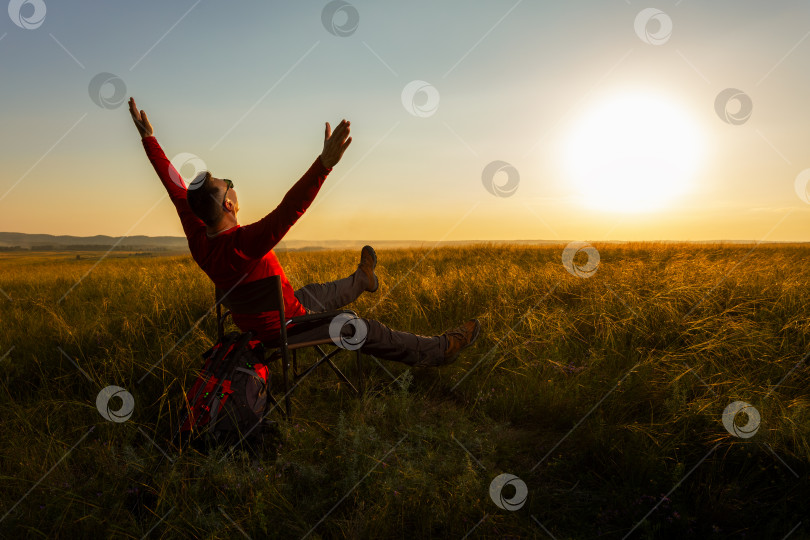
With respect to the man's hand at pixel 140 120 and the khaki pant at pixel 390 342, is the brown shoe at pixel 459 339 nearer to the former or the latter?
the khaki pant at pixel 390 342

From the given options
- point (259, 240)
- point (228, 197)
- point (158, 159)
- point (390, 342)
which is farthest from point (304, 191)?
point (158, 159)

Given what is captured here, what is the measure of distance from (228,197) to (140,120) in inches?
50.9

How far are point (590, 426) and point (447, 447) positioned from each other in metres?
0.93

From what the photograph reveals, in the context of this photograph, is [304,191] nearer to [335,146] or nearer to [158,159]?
[335,146]

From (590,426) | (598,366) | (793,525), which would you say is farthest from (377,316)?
(793,525)

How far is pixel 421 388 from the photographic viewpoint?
3.47 metres

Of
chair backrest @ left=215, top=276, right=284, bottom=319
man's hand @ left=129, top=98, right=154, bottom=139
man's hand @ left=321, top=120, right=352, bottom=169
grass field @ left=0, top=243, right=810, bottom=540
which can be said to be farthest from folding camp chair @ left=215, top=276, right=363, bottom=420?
man's hand @ left=129, top=98, right=154, bottom=139

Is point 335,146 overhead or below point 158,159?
overhead

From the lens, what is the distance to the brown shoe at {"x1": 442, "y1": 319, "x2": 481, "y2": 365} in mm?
3500

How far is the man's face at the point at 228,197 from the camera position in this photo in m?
2.77

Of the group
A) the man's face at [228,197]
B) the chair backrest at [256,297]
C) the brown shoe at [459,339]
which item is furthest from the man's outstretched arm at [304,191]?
the brown shoe at [459,339]

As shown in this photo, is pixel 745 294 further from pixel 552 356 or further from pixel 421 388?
pixel 421 388

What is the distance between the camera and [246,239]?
260cm

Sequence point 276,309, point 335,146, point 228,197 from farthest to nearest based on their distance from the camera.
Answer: point 228,197
point 276,309
point 335,146
